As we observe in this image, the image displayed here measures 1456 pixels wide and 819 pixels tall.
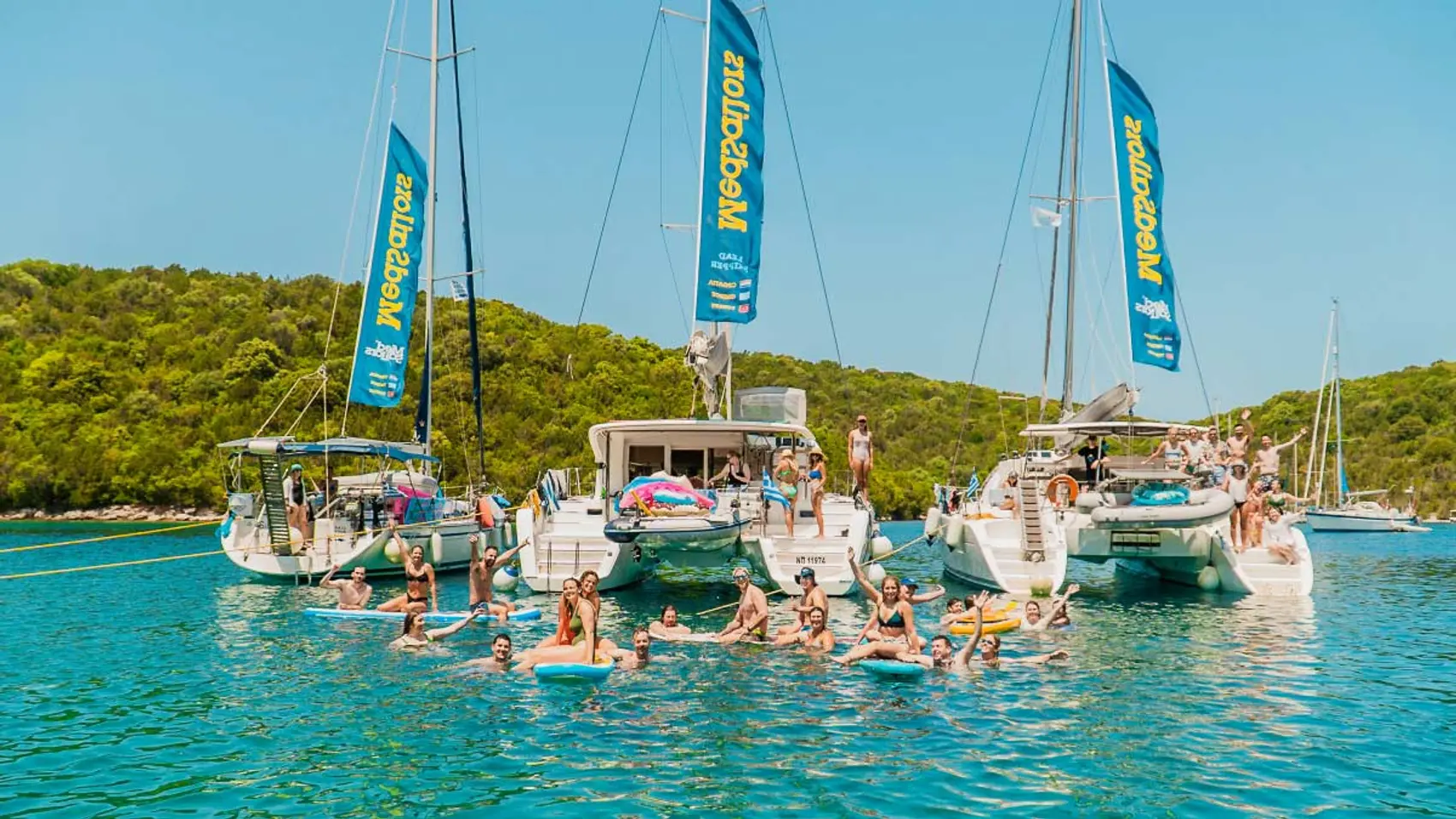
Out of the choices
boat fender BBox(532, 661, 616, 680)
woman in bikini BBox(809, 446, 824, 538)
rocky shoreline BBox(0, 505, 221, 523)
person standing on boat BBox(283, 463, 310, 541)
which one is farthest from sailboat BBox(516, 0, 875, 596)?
rocky shoreline BBox(0, 505, 221, 523)

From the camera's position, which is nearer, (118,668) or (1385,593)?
(118,668)

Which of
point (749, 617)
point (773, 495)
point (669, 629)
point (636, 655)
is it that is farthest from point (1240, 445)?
point (636, 655)

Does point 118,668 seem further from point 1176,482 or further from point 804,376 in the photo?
point 804,376

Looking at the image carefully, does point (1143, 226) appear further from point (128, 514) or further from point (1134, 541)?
point (128, 514)

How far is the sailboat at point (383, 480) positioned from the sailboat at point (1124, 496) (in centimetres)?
1002

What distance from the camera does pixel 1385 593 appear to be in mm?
23219

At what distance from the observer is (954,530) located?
21328 millimetres

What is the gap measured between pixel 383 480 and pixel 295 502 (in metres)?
2.12

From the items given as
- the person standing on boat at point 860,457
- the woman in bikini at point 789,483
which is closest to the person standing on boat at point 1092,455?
the person standing on boat at point 860,457

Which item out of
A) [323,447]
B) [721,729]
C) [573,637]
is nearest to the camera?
[721,729]

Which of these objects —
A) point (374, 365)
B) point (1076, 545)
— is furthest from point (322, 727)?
point (374, 365)

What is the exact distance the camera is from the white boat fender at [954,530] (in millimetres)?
20922

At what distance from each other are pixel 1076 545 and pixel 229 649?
1370 centimetres

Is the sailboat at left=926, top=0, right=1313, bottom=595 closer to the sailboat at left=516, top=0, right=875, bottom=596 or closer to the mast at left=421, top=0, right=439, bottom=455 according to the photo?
the sailboat at left=516, top=0, right=875, bottom=596
